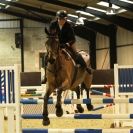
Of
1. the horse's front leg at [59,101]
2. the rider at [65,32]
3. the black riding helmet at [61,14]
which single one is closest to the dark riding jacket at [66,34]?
the rider at [65,32]

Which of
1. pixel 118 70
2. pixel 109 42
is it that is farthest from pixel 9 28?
pixel 118 70

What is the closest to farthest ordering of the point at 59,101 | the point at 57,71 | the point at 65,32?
1. the point at 59,101
2. the point at 57,71
3. the point at 65,32

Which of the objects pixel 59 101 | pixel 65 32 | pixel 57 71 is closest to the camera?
pixel 59 101

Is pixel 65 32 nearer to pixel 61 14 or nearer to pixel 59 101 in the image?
pixel 61 14

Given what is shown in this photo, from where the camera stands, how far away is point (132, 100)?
6.25 metres

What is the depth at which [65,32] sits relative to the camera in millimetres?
6797

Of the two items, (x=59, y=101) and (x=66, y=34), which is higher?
(x=66, y=34)

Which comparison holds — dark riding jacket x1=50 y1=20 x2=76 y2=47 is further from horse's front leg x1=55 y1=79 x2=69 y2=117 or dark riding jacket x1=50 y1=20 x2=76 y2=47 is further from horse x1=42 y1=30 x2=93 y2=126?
horse's front leg x1=55 y1=79 x2=69 y2=117

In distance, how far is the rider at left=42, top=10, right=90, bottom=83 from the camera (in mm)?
6422

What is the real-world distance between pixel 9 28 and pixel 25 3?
4.33 m

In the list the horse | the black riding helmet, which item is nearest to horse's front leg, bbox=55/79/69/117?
the horse

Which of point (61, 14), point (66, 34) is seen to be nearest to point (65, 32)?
point (66, 34)

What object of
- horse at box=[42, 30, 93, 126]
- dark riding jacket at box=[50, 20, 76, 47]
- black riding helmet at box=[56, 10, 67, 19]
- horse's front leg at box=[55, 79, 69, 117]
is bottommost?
horse's front leg at box=[55, 79, 69, 117]

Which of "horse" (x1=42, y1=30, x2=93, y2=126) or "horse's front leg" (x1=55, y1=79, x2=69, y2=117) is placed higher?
"horse" (x1=42, y1=30, x2=93, y2=126)
